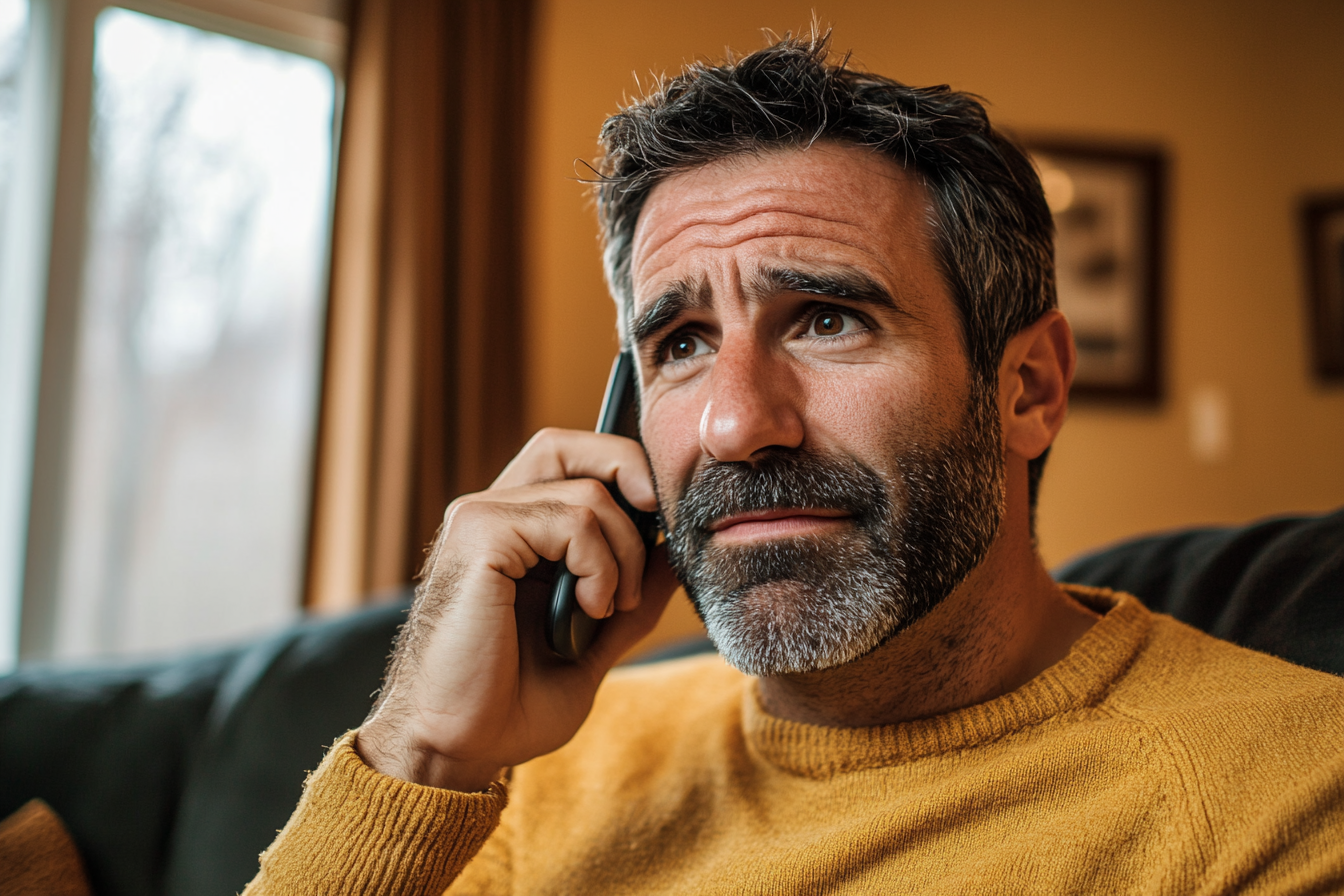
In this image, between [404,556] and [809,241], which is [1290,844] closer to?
[809,241]

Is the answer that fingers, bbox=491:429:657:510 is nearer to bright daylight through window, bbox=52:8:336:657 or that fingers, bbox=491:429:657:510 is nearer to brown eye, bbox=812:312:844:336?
brown eye, bbox=812:312:844:336

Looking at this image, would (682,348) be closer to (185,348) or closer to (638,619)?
(638,619)

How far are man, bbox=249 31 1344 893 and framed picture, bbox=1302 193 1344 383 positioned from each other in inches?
99.0

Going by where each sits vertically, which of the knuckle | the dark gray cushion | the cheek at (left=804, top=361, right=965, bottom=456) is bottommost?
the dark gray cushion

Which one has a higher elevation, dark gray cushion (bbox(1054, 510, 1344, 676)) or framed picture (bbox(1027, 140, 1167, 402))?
framed picture (bbox(1027, 140, 1167, 402))

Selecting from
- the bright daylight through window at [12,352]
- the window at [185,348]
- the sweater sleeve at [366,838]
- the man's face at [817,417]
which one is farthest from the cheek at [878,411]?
the bright daylight through window at [12,352]

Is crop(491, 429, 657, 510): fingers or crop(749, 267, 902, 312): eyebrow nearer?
crop(749, 267, 902, 312): eyebrow

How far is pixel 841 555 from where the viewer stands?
0.93m

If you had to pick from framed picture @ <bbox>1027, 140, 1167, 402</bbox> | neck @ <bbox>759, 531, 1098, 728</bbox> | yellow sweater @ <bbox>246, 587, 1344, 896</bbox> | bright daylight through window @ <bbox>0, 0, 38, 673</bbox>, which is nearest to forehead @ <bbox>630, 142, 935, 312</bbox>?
neck @ <bbox>759, 531, 1098, 728</bbox>

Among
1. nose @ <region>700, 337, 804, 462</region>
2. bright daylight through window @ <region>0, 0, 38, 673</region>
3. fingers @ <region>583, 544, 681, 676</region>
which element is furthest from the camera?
bright daylight through window @ <region>0, 0, 38, 673</region>

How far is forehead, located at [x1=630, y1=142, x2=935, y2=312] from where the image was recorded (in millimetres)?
991

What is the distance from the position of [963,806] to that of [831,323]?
47 cm

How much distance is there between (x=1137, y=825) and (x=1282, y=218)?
304 centimetres

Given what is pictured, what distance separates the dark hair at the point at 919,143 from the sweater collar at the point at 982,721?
0.28m
